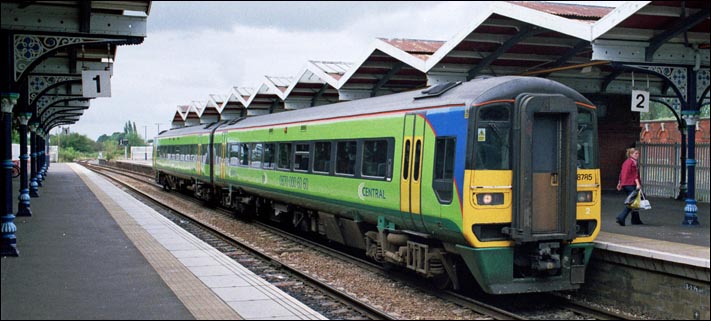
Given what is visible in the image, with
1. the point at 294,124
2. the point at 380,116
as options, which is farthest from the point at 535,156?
the point at 294,124

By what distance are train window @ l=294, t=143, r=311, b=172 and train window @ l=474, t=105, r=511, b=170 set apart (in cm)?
568

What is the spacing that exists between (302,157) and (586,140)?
6.37m

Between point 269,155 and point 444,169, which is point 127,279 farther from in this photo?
point 269,155

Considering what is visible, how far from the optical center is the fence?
66.5 feet

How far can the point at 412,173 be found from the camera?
9742 millimetres

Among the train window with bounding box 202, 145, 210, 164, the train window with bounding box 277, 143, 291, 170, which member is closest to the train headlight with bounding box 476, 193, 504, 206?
the train window with bounding box 277, 143, 291, 170

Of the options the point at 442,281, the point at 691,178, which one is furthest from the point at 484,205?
the point at 691,178

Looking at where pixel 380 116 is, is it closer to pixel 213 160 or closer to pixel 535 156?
pixel 535 156

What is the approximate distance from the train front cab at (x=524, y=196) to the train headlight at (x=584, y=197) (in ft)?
0.24

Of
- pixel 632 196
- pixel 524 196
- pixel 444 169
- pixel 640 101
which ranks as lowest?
pixel 632 196

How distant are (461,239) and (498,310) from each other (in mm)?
957

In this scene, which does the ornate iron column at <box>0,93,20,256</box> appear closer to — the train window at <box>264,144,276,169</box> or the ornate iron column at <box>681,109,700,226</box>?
the train window at <box>264,144,276,169</box>

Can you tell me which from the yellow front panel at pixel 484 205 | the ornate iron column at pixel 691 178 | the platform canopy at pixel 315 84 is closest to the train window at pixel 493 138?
the yellow front panel at pixel 484 205

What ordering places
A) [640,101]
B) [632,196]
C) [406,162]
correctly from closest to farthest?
[406,162] < [632,196] < [640,101]
